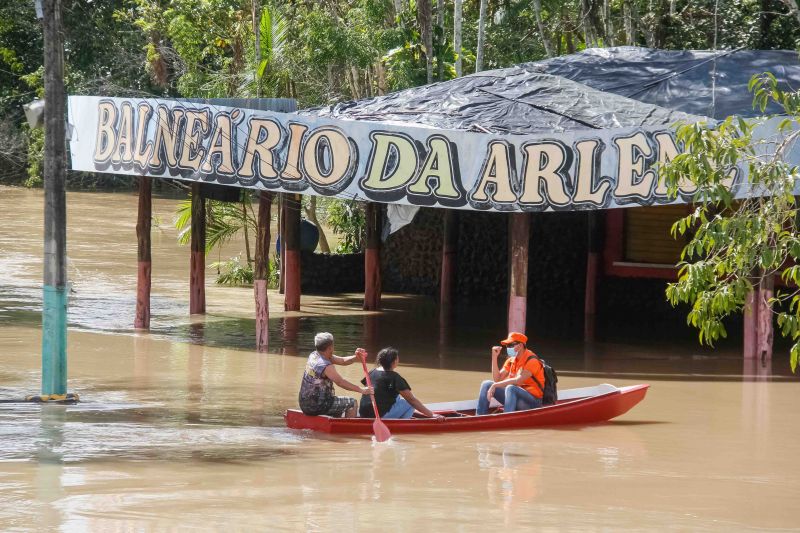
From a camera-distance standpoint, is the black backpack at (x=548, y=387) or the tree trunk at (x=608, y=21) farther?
the tree trunk at (x=608, y=21)

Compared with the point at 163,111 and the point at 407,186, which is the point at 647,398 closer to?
the point at 407,186

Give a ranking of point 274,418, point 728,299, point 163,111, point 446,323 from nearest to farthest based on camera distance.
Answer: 1. point 728,299
2. point 274,418
3. point 163,111
4. point 446,323

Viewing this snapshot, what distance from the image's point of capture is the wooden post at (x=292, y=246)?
20266mm

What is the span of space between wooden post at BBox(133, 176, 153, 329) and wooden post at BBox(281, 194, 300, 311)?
7.35ft

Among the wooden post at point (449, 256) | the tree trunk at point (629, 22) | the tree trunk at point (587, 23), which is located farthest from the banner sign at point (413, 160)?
the tree trunk at point (629, 22)

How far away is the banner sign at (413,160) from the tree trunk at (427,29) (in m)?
Result: 7.73

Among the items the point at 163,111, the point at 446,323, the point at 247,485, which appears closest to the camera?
the point at 247,485

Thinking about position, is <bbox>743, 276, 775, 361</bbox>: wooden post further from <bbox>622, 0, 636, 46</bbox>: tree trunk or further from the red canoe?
<bbox>622, 0, 636, 46</bbox>: tree trunk

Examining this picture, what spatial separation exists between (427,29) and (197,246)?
7106 millimetres

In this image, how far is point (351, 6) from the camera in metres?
30.5

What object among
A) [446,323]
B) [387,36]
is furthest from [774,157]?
[387,36]

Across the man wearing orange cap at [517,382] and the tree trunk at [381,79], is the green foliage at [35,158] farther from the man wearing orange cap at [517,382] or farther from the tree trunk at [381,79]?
the man wearing orange cap at [517,382]

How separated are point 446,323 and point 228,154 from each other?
248 inches

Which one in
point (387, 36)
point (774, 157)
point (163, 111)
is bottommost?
point (774, 157)
